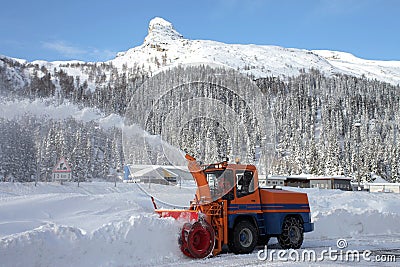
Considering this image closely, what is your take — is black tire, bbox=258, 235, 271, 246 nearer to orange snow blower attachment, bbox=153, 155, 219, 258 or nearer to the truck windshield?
the truck windshield

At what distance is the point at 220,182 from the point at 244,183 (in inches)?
36.9

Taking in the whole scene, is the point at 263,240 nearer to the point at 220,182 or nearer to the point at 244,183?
the point at 244,183

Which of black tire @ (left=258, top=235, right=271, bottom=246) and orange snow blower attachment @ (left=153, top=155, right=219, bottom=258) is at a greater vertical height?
orange snow blower attachment @ (left=153, top=155, right=219, bottom=258)

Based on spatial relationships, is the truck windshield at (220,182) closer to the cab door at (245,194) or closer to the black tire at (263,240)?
the cab door at (245,194)

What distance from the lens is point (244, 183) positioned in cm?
1435

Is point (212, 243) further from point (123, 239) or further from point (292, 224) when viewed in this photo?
point (292, 224)

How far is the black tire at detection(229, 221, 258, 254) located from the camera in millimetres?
13758

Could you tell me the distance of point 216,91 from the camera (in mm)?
13109

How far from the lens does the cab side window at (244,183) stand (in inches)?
556

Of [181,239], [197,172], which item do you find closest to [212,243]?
[181,239]

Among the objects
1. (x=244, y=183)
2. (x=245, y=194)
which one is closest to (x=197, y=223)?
(x=245, y=194)

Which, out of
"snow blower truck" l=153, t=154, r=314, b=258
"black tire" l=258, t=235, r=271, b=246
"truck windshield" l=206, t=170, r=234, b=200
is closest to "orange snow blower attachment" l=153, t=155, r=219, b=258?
"snow blower truck" l=153, t=154, r=314, b=258

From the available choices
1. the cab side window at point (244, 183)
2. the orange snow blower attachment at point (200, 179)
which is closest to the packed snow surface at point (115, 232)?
the orange snow blower attachment at point (200, 179)

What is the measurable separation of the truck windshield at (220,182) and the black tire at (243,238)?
1178mm
